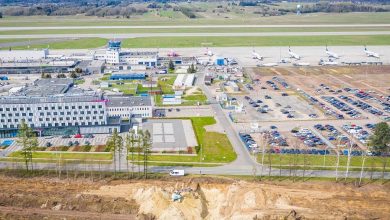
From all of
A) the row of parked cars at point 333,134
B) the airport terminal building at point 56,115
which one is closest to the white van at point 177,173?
the airport terminal building at point 56,115

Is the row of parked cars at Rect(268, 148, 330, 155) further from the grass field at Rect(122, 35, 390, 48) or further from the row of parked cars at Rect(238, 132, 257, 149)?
the grass field at Rect(122, 35, 390, 48)

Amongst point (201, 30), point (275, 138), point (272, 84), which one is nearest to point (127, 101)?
point (275, 138)

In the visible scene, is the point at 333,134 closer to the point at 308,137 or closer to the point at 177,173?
the point at 308,137

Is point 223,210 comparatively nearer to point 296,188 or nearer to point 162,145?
point 296,188

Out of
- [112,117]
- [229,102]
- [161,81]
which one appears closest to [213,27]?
[161,81]

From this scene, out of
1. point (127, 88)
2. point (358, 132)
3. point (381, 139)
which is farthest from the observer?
point (127, 88)

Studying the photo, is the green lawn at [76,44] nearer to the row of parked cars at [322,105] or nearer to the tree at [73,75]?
the tree at [73,75]

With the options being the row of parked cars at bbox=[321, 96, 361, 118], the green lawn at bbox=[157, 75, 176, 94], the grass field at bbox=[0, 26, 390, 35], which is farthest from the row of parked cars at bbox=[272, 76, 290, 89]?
the grass field at bbox=[0, 26, 390, 35]
